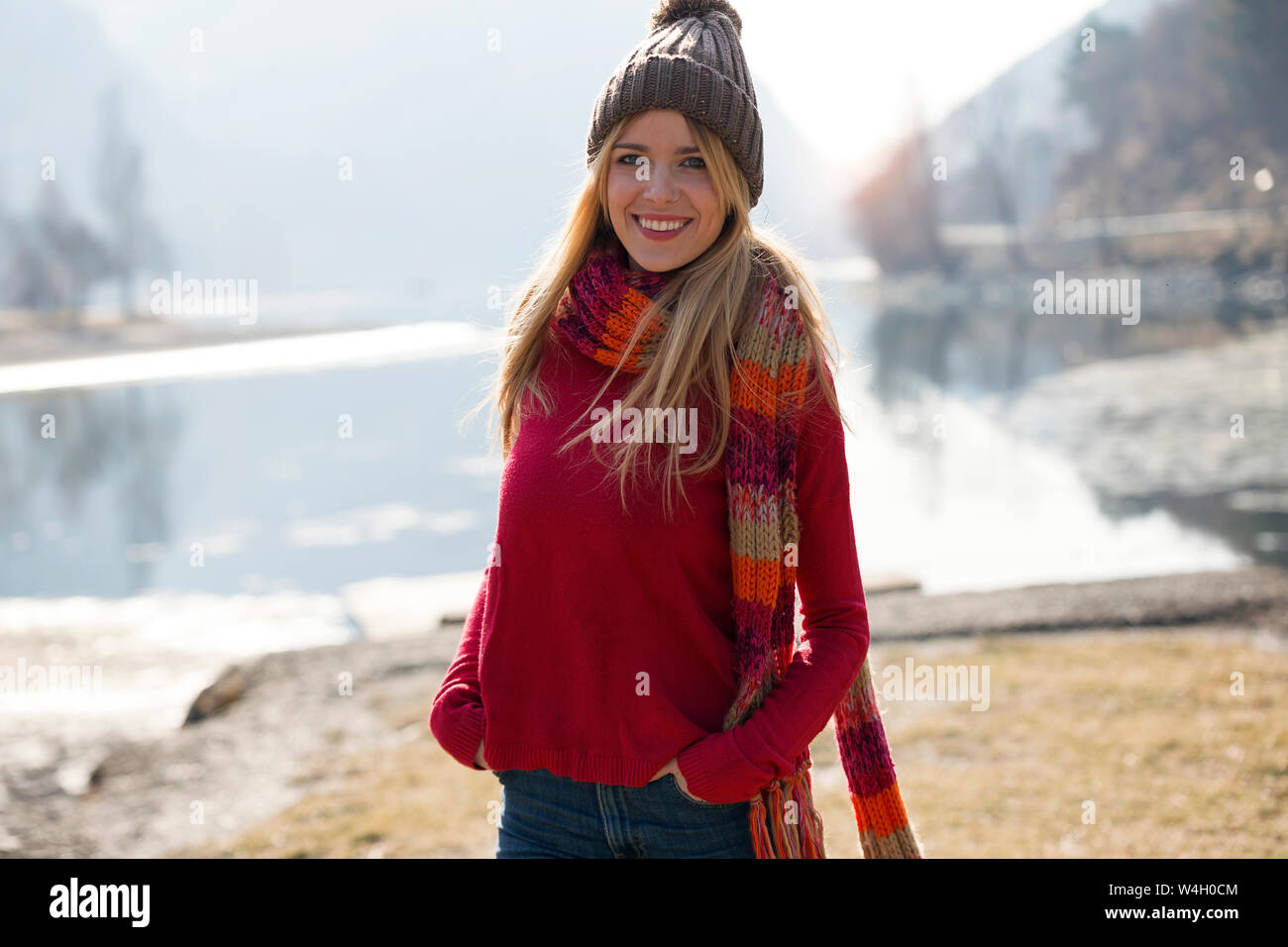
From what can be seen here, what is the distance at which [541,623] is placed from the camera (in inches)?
64.8

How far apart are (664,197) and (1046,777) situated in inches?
145

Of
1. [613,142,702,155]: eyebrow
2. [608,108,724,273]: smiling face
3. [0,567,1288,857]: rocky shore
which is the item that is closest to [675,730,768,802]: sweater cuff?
[608,108,724,273]: smiling face

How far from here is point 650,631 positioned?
1591 millimetres

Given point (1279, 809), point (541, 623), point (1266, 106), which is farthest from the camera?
point (1266, 106)

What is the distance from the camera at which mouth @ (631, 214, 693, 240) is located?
1694 millimetres

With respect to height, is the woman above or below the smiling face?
below

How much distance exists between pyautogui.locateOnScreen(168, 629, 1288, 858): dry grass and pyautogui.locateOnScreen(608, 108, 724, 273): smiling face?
9.16 feet
